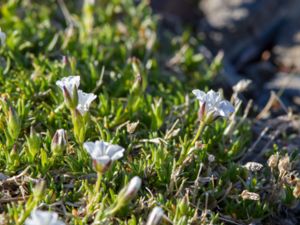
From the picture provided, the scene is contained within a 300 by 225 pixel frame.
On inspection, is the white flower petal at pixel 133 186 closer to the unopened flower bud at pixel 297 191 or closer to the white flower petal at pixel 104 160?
the white flower petal at pixel 104 160

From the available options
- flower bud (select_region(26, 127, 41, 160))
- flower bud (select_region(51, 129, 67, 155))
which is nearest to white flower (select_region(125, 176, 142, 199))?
flower bud (select_region(51, 129, 67, 155))

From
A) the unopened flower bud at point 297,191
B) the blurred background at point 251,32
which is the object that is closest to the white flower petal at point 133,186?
the unopened flower bud at point 297,191

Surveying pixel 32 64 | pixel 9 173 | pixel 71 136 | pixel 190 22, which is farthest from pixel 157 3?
pixel 9 173

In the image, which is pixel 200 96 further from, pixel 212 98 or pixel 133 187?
pixel 133 187

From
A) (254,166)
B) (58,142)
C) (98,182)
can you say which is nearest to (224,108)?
(254,166)

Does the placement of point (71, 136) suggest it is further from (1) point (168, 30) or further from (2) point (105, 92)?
(1) point (168, 30)
